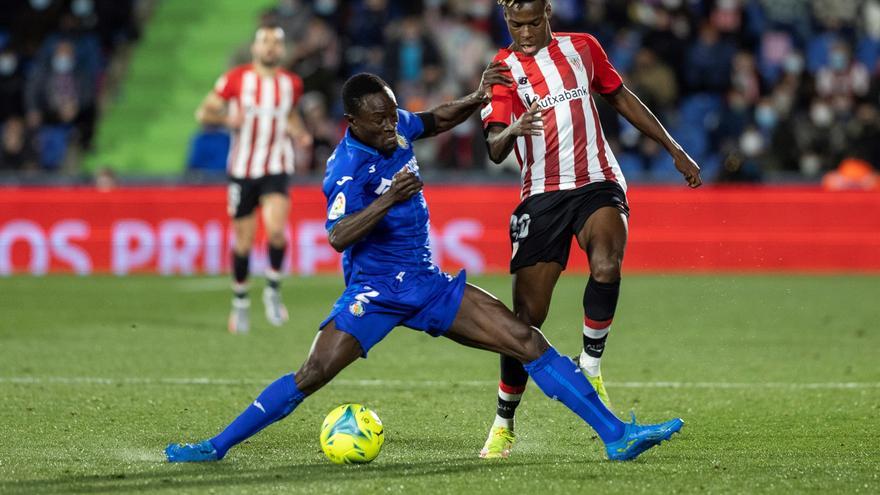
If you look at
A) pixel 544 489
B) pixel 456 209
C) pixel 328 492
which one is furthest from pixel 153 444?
pixel 456 209

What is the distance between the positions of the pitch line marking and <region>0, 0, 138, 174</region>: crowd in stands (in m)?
11.0

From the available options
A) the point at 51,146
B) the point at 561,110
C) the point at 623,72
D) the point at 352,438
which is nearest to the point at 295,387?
the point at 352,438

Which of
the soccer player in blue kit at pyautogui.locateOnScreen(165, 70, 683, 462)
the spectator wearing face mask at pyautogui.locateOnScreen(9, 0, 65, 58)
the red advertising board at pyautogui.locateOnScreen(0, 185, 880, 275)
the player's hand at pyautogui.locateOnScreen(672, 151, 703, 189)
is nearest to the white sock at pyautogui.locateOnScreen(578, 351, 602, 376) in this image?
the soccer player in blue kit at pyautogui.locateOnScreen(165, 70, 683, 462)

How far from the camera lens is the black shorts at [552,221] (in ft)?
23.1

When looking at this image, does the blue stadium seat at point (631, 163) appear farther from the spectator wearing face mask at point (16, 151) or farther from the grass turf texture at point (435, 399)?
the spectator wearing face mask at point (16, 151)

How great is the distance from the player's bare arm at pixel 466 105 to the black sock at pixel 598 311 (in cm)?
103

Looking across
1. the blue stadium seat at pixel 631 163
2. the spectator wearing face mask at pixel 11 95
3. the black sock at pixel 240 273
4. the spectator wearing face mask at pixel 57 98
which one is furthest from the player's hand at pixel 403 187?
the spectator wearing face mask at pixel 11 95

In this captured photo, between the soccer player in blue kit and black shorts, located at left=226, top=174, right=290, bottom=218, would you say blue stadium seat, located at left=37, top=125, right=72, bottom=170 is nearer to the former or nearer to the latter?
black shorts, located at left=226, top=174, right=290, bottom=218

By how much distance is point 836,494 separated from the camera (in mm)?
5691

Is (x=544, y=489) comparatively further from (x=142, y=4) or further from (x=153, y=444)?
(x=142, y=4)

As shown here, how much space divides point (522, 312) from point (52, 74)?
50.8 feet

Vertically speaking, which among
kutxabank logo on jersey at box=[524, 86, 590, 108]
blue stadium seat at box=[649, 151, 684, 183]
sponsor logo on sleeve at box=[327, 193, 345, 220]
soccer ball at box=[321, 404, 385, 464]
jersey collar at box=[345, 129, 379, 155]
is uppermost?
kutxabank logo on jersey at box=[524, 86, 590, 108]

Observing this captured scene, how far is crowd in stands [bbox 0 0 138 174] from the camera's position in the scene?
66.5 ft

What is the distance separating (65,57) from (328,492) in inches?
647
